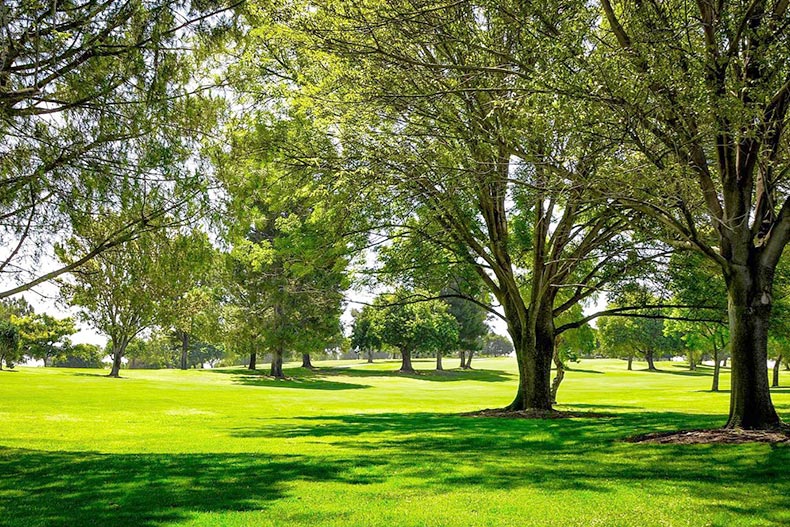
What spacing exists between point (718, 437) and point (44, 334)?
69.3 metres

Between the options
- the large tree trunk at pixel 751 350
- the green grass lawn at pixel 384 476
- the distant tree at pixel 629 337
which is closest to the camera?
the green grass lawn at pixel 384 476

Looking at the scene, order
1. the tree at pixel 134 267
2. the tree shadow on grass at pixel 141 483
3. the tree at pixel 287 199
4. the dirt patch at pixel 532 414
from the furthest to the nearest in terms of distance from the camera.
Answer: the dirt patch at pixel 532 414, the tree at pixel 287 199, the tree at pixel 134 267, the tree shadow on grass at pixel 141 483

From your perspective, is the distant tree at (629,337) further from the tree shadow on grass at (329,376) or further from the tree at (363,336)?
the tree at (363,336)

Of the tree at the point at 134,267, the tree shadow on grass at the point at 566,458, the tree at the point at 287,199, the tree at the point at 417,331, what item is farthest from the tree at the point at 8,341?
the tree at the point at 134,267

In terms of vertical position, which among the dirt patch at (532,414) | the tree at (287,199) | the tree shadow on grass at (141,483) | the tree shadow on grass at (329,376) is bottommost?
the tree shadow on grass at (329,376)

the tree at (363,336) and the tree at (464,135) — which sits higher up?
the tree at (464,135)

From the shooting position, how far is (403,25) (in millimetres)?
10969

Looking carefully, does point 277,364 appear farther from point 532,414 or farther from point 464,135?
point 464,135

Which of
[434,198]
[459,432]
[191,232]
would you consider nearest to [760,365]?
[459,432]

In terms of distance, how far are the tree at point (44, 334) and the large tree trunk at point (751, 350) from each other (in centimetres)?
6432

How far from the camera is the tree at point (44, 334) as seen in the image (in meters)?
63.8

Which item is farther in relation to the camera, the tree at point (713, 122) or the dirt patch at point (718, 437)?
the dirt patch at point (718, 437)

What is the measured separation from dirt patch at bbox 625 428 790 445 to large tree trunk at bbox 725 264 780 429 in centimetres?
32

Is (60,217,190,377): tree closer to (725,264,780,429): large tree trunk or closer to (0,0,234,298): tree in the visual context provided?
(0,0,234,298): tree
